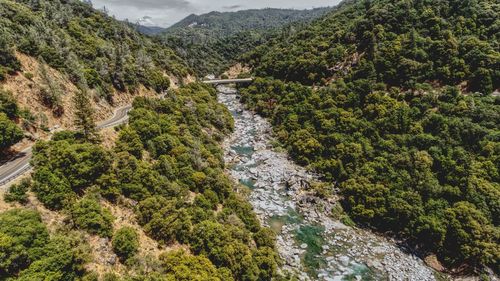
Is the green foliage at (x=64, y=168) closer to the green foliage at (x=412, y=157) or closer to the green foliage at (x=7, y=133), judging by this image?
the green foliage at (x=7, y=133)

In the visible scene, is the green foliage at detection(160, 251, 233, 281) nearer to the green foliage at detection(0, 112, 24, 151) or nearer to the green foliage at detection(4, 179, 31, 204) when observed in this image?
the green foliage at detection(4, 179, 31, 204)

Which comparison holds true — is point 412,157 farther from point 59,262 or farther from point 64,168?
point 59,262

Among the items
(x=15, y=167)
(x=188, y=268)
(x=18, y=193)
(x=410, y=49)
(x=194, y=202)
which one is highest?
(x=410, y=49)

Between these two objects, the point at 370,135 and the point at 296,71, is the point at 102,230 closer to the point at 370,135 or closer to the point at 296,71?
the point at 370,135

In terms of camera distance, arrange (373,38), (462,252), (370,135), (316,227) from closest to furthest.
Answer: (462,252) → (316,227) → (370,135) → (373,38)

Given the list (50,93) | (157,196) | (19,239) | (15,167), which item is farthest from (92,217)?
(50,93)

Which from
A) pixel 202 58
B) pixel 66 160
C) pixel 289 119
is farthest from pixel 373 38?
pixel 202 58

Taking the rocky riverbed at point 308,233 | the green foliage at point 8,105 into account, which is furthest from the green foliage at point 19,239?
the rocky riverbed at point 308,233
